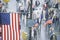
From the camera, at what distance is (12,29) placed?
1.96 metres

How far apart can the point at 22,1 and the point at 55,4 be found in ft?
1.02

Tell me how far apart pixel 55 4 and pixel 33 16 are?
0.23m

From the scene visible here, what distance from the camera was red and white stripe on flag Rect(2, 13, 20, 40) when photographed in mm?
1953

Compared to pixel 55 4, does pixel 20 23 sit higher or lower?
lower

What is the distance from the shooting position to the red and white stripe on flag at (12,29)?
6.41 ft

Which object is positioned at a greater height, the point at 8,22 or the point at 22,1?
the point at 22,1

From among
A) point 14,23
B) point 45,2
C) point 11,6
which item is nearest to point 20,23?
point 14,23

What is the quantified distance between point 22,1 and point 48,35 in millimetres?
402

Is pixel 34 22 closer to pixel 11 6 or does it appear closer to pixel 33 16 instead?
pixel 33 16

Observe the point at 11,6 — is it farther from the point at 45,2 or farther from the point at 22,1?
the point at 45,2

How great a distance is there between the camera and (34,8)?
6.37 ft

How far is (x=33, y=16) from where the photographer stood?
1.95 m

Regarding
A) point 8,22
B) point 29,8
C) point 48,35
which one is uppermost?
point 29,8

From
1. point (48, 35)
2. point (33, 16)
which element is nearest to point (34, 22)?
point (33, 16)
